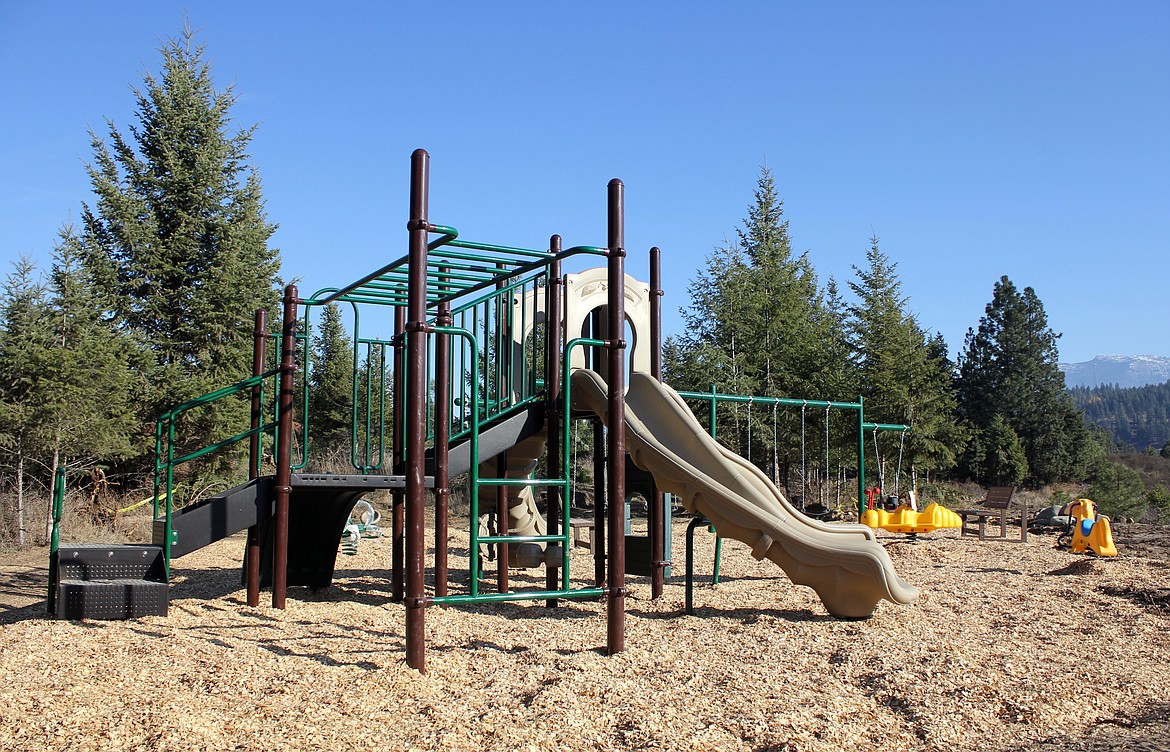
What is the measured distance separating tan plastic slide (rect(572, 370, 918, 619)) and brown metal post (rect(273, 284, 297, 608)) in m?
2.58

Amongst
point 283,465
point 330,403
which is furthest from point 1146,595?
point 330,403

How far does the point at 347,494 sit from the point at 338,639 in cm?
253

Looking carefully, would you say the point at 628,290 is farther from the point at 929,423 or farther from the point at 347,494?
the point at 929,423

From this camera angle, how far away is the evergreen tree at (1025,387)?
123ft

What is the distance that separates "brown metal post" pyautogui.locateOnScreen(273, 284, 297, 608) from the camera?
26.4ft

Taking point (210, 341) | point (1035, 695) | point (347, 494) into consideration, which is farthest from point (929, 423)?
point (1035, 695)

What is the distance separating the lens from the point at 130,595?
733 cm

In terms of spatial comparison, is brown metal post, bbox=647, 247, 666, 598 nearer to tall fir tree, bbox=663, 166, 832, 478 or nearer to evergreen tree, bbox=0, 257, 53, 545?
evergreen tree, bbox=0, 257, 53, 545

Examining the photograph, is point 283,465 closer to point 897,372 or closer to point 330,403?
point 897,372

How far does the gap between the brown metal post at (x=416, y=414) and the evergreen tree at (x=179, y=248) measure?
47.2 ft

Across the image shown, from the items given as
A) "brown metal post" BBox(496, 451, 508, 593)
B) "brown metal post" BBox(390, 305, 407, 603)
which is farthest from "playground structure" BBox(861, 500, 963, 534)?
"brown metal post" BBox(390, 305, 407, 603)

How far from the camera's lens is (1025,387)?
38625mm

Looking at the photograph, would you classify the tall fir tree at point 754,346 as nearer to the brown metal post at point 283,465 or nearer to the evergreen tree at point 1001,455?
the evergreen tree at point 1001,455

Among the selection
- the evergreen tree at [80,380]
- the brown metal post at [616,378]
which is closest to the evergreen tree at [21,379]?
the evergreen tree at [80,380]
